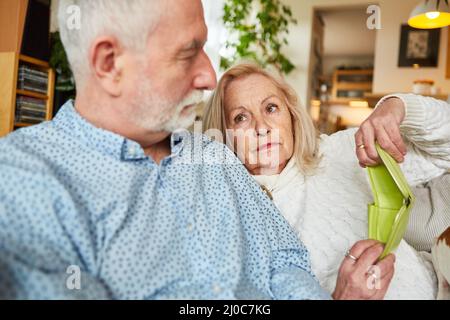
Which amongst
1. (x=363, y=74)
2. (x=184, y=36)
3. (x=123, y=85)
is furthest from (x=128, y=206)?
(x=363, y=74)

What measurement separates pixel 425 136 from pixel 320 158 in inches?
11.6

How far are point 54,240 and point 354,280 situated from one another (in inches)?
22.3

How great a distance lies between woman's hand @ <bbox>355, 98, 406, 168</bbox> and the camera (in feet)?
3.19

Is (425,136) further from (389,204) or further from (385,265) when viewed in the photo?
(385,265)

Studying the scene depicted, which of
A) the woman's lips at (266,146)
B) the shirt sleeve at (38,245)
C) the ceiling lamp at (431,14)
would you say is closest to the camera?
the shirt sleeve at (38,245)

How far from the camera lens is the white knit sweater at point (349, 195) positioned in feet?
3.32

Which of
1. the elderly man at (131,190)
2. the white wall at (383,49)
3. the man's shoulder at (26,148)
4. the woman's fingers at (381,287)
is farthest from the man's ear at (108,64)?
the white wall at (383,49)

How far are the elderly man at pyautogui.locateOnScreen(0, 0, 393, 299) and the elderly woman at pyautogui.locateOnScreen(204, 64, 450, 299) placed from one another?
16 centimetres

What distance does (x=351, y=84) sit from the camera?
26.9 feet

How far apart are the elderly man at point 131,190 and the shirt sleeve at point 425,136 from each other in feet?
1.33

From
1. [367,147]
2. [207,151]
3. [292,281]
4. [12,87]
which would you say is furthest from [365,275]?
[12,87]

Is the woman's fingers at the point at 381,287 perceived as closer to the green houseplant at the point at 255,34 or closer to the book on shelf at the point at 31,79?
the book on shelf at the point at 31,79

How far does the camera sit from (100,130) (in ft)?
2.53

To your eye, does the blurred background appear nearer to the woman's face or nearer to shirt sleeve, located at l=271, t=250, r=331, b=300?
the woman's face
